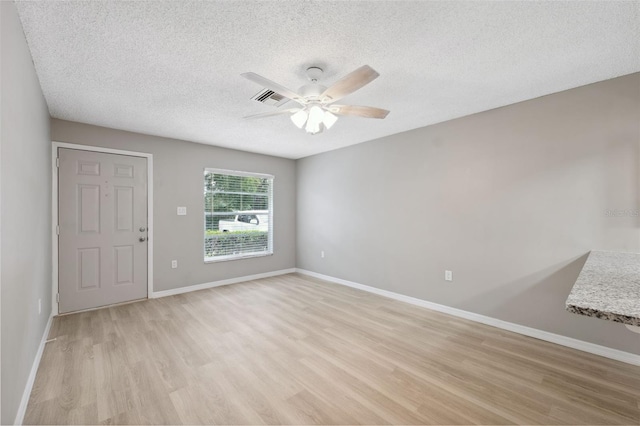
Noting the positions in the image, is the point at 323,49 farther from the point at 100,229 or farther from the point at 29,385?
the point at 100,229

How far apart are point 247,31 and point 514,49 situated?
189 cm

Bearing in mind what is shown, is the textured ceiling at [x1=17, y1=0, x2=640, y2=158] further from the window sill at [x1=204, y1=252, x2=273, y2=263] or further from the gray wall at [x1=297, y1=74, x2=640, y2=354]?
the window sill at [x1=204, y1=252, x2=273, y2=263]

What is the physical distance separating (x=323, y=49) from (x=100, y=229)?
12.2 ft

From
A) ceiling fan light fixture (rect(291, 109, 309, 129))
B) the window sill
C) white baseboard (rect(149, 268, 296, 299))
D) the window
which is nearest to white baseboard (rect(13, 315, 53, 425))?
white baseboard (rect(149, 268, 296, 299))

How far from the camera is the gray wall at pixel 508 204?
7.91 ft

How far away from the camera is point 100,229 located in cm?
364

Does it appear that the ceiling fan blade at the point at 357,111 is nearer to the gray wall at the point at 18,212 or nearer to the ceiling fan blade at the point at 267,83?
the ceiling fan blade at the point at 267,83

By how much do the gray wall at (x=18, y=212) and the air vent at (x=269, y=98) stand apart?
1589mm

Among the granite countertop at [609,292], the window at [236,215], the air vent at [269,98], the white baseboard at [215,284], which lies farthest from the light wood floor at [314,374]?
the air vent at [269,98]

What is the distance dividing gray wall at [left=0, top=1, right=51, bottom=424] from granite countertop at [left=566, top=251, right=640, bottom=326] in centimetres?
259

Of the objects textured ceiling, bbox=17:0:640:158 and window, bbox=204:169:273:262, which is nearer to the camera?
textured ceiling, bbox=17:0:640:158

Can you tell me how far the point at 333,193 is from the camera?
500 cm

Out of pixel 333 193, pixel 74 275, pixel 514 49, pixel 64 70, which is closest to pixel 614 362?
pixel 514 49

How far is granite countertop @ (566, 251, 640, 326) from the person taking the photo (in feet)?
3.06
